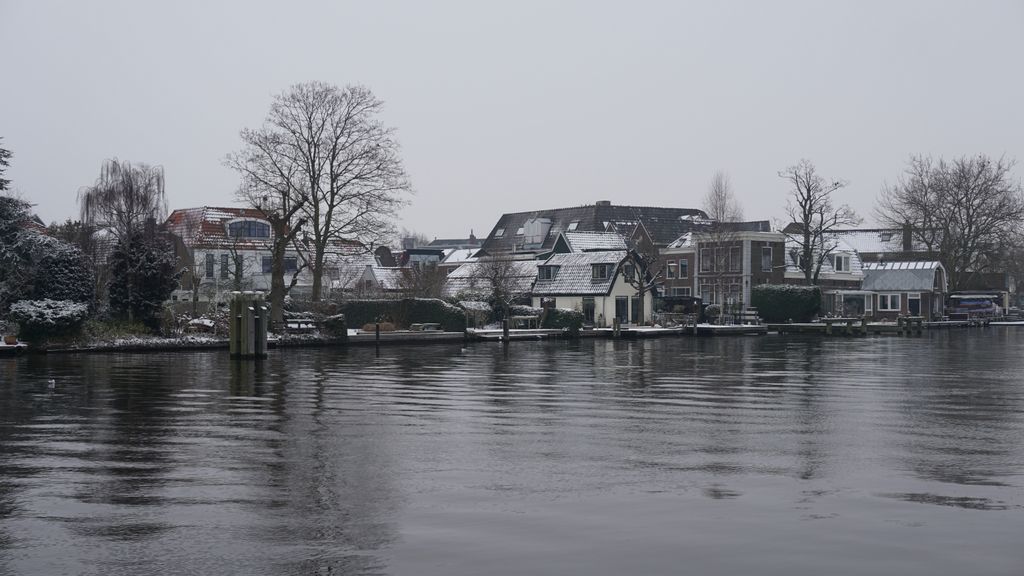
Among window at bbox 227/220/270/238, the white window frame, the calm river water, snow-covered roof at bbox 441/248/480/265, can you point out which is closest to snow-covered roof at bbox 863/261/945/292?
the white window frame

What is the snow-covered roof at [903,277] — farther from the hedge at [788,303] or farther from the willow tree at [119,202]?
the willow tree at [119,202]

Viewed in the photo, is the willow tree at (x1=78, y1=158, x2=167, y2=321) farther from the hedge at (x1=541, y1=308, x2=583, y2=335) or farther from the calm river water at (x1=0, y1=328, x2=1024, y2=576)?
the calm river water at (x1=0, y1=328, x2=1024, y2=576)

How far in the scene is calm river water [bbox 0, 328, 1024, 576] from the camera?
27.7ft

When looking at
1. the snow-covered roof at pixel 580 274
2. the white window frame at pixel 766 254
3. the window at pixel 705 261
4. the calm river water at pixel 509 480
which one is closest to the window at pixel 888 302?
the white window frame at pixel 766 254

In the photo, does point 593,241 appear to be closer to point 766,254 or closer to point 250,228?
point 766,254

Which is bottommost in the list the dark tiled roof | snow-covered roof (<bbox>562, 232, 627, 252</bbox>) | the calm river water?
the calm river water

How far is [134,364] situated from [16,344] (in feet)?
25.2

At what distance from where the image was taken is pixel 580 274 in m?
75.9

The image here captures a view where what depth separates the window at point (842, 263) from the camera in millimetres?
95250

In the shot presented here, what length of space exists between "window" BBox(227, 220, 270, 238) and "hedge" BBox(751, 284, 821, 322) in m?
37.1

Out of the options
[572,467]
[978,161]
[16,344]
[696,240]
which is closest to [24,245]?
[16,344]

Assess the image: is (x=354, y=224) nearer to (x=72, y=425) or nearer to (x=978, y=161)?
(x=72, y=425)

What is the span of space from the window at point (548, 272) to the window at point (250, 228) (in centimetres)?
2075

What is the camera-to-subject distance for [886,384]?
25.7m
